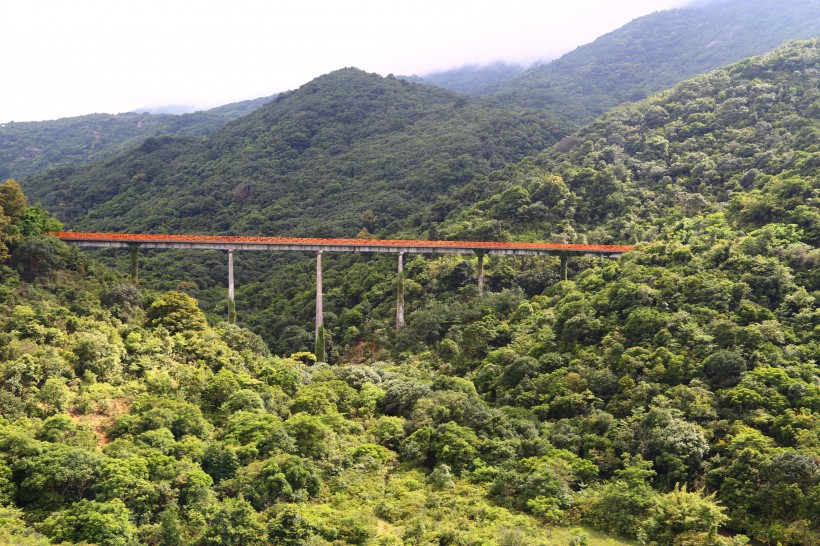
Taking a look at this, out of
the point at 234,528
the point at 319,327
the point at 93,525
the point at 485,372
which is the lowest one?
the point at 485,372

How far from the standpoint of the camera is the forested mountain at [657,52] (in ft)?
446

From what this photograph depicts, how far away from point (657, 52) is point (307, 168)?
105m

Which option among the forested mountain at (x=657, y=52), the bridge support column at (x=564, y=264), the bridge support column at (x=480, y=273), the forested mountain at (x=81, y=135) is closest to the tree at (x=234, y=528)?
the bridge support column at (x=480, y=273)

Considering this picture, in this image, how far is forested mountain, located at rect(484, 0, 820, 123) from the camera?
446 feet

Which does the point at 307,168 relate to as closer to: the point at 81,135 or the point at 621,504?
the point at 81,135

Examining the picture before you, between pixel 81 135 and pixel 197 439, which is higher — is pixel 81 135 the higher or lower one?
the higher one

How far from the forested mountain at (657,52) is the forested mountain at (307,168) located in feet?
83.7

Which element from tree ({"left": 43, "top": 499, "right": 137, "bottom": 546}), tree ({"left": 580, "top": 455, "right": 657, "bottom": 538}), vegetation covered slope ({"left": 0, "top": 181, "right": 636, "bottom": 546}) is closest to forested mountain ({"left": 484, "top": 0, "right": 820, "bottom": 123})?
vegetation covered slope ({"left": 0, "top": 181, "right": 636, "bottom": 546})

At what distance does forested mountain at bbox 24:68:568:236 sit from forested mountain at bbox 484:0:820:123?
25515 millimetres

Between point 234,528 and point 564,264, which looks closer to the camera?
point 234,528

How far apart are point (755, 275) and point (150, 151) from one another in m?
100

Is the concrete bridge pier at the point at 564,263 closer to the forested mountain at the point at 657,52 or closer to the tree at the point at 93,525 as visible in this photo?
the tree at the point at 93,525

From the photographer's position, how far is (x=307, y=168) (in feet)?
342

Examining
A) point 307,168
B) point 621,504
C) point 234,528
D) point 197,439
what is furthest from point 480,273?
point 307,168
